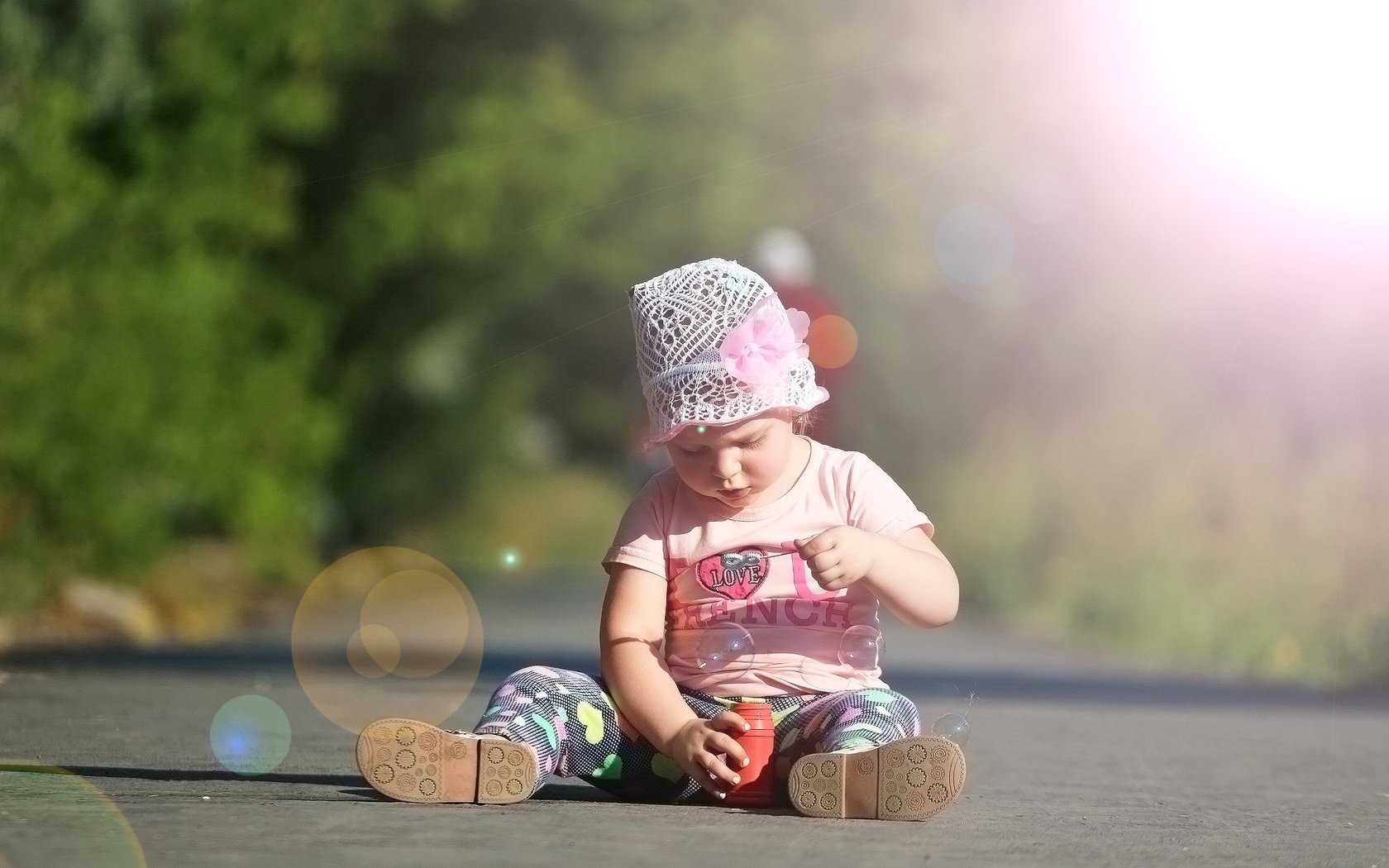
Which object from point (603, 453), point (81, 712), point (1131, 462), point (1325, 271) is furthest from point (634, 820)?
point (603, 453)

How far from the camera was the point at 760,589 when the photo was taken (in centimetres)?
509

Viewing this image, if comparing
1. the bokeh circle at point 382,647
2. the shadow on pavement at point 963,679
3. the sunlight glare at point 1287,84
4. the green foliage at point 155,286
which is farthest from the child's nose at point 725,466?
the sunlight glare at point 1287,84

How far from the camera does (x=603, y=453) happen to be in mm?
36688

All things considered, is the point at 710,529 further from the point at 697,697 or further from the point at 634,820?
the point at 634,820

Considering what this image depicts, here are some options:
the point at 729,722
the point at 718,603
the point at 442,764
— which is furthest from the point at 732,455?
the point at 442,764

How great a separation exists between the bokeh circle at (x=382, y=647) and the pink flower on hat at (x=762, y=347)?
2.73m

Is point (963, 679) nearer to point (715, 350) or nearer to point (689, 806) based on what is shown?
point (689, 806)

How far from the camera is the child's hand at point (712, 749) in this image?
4.69m

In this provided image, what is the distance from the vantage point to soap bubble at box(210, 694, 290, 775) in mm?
6016

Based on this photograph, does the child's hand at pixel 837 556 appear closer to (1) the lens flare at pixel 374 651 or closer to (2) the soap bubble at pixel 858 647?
(2) the soap bubble at pixel 858 647

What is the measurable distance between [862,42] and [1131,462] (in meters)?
11.2

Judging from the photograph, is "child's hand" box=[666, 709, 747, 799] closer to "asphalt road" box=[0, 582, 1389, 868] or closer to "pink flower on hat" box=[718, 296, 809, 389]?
"asphalt road" box=[0, 582, 1389, 868]

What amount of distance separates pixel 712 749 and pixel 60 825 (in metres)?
1.32

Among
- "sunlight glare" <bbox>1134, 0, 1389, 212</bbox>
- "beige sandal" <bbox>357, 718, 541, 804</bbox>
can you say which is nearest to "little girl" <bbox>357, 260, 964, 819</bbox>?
"beige sandal" <bbox>357, 718, 541, 804</bbox>
